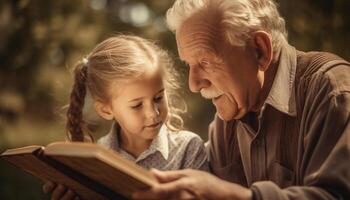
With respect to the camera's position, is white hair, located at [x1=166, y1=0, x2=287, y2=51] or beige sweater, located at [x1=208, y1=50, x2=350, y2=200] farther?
white hair, located at [x1=166, y1=0, x2=287, y2=51]

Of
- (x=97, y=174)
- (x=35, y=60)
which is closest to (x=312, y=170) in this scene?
(x=97, y=174)

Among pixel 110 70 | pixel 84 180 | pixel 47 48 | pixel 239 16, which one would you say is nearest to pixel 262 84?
pixel 239 16

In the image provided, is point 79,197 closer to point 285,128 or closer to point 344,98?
point 285,128

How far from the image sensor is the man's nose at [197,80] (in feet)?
6.89

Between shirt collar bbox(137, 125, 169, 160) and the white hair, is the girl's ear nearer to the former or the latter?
shirt collar bbox(137, 125, 169, 160)

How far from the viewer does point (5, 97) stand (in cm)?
495

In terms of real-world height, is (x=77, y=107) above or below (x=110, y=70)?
below

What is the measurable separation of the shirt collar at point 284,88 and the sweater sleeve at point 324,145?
0.08m

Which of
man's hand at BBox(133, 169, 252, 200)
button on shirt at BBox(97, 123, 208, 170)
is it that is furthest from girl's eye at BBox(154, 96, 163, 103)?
man's hand at BBox(133, 169, 252, 200)

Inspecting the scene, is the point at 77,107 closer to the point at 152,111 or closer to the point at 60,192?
the point at 152,111

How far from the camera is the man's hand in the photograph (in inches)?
56.8

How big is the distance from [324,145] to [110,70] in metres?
0.93

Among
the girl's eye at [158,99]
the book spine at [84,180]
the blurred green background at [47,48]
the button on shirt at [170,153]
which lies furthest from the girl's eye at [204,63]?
the blurred green background at [47,48]

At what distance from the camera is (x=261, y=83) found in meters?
2.14
